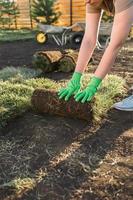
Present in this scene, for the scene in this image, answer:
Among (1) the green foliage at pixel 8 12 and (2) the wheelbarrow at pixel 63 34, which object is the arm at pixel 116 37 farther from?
(1) the green foliage at pixel 8 12

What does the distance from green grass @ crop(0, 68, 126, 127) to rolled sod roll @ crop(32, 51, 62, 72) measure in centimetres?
32

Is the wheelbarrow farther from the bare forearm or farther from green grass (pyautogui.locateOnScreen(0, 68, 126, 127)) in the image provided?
the bare forearm

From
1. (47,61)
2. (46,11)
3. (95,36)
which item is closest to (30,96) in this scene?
(95,36)

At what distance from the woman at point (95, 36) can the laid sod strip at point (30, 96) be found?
491 mm

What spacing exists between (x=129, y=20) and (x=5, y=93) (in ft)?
6.96

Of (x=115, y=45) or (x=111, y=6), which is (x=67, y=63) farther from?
A: (x=115, y=45)

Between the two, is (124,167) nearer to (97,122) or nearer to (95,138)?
(95,138)

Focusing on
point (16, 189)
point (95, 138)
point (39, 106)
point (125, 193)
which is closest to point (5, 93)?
point (39, 106)

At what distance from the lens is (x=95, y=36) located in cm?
326

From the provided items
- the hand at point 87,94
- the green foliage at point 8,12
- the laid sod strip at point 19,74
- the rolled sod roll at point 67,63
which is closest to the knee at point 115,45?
the hand at point 87,94

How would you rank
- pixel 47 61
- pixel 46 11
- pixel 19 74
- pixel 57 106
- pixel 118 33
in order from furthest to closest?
pixel 46 11, pixel 47 61, pixel 19 74, pixel 57 106, pixel 118 33

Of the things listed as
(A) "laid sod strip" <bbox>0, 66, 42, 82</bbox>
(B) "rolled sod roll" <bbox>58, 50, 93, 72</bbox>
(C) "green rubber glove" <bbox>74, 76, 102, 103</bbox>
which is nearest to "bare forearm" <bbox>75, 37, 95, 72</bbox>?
(C) "green rubber glove" <bbox>74, 76, 102, 103</bbox>

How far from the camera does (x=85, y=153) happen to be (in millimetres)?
3182

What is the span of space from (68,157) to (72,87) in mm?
608
